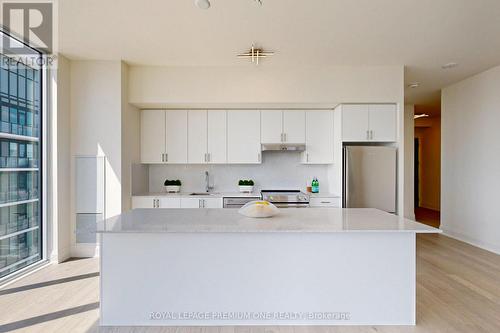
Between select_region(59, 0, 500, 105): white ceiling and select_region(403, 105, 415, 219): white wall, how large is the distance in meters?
2.70

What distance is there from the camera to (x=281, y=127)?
4.66 metres

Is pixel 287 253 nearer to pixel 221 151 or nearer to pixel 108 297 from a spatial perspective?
pixel 108 297

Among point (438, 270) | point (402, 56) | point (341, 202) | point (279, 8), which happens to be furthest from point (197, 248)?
point (402, 56)

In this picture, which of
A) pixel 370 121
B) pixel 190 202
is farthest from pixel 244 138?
pixel 370 121

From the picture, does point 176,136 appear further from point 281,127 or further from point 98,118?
point 281,127

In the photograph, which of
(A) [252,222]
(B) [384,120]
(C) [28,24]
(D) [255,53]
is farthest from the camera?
(B) [384,120]

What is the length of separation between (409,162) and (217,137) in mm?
5060

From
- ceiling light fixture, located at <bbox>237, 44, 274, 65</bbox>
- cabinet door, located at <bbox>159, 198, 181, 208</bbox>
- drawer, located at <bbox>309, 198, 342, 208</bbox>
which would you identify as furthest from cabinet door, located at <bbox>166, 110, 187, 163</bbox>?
drawer, located at <bbox>309, 198, 342, 208</bbox>

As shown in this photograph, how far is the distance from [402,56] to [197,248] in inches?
142

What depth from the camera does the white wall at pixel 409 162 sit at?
278 inches

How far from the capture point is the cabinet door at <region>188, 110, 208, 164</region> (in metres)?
4.67

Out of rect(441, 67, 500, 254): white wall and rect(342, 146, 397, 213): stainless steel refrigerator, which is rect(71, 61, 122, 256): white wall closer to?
rect(342, 146, 397, 213): stainless steel refrigerator

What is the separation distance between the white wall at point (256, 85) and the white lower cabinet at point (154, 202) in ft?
4.67

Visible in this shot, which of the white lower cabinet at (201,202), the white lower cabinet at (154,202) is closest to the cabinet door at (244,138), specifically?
the white lower cabinet at (201,202)
